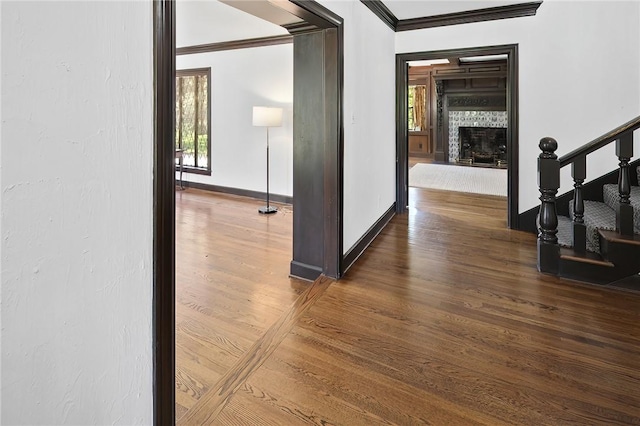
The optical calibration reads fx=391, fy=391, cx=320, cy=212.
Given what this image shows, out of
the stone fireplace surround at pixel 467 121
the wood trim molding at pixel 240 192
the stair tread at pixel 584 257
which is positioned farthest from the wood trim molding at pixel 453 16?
the stone fireplace surround at pixel 467 121

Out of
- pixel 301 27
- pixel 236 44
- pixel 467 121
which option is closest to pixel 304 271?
pixel 301 27

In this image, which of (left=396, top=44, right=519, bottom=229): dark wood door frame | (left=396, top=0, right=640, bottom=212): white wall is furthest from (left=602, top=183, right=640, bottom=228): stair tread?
(left=396, top=44, right=519, bottom=229): dark wood door frame

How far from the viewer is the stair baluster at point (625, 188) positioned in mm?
2648

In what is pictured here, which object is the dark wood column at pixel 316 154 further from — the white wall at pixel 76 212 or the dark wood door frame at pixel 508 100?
the dark wood door frame at pixel 508 100

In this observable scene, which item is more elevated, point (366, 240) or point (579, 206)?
point (579, 206)

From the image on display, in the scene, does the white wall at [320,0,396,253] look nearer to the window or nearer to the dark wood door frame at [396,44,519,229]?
the dark wood door frame at [396,44,519,229]

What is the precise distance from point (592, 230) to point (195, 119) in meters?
5.85

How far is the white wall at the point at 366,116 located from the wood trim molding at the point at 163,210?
5.30ft

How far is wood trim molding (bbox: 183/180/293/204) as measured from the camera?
5.79 metres

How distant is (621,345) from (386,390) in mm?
1270

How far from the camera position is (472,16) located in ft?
13.6

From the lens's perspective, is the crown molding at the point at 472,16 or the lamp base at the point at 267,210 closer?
the crown molding at the point at 472,16

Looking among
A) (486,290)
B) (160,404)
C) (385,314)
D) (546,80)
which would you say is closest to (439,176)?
(546,80)

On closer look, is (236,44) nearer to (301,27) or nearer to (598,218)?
(301,27)
